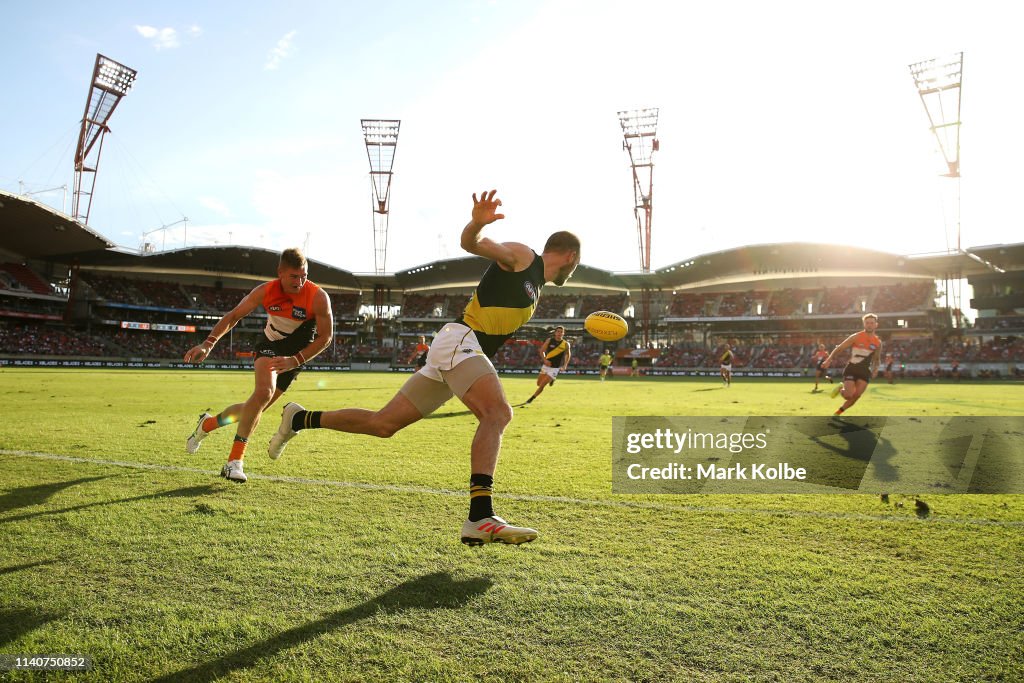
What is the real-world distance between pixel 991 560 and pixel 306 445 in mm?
7550

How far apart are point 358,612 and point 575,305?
249 ft

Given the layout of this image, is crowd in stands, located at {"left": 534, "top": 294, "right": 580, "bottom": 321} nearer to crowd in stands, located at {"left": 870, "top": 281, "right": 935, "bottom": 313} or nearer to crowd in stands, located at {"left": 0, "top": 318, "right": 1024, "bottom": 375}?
crowd in stands, located at {"left": 0, "top": 318, "right": 1024, "bottom": 375}

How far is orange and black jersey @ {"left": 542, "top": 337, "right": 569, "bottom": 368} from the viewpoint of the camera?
19.2m

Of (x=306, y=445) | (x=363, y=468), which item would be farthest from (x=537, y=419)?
(x=363, y=468)

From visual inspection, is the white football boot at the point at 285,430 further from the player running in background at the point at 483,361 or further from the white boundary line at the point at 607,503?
the player running in background at the point at 483,361

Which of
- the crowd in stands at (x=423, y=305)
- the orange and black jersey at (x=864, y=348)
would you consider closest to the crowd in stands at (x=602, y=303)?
the crowd in stands at (x=423, y=305)

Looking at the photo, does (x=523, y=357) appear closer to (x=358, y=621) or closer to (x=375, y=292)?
(x=375, y=292)

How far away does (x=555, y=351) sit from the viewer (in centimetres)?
1922

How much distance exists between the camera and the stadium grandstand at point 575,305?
56.5 meters

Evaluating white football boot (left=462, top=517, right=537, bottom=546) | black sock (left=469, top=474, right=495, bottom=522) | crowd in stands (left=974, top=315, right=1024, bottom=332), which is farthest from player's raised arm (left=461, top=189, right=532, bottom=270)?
crowd in stands (left=974, top=315, right=1024, bottom=332)

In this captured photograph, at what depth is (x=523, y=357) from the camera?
68.9m

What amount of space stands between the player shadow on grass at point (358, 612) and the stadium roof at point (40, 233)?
194ft

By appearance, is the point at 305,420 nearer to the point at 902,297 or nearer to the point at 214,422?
the point at 214,422

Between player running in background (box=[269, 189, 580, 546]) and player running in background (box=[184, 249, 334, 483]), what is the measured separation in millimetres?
1869
